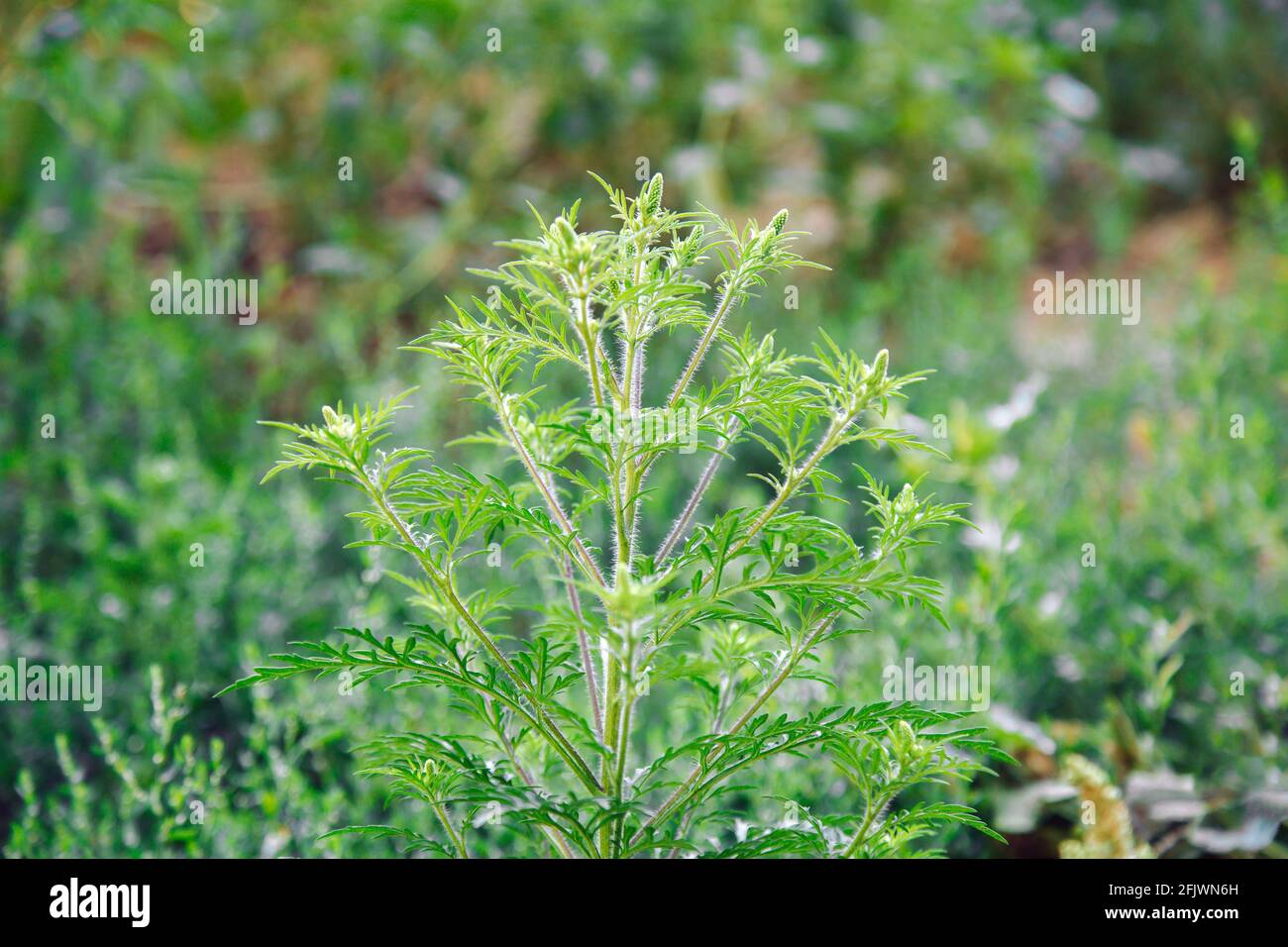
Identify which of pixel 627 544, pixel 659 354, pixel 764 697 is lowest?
pixel 764 697

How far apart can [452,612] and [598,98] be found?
2.93 m

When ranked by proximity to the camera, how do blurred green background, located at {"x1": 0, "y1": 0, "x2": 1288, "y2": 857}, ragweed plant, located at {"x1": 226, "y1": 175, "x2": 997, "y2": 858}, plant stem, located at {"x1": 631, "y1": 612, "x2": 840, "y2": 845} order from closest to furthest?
ragweed plant, located at {"x1": 226, "y1": 175, "x2": 997, "y2": 858} → plant stem, located at {"x1": 631, "y1": 612, "x2": 840, "y2": 845} → blurred green background, located at {"x1": 0, "y1": 0, "x2": 1288, "y2": 857}

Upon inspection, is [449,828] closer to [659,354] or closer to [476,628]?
[476,628]

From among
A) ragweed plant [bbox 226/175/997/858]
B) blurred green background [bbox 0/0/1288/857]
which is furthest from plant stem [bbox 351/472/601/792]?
blurred green background [bbox 0/0/1288/857]

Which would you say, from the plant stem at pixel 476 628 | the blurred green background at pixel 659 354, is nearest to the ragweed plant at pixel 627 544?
the plant stem at pixel 476 628

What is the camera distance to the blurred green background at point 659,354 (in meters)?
2.14

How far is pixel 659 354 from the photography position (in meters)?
3.58

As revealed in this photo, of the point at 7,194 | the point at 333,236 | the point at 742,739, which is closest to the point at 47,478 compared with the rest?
the point at 7,194

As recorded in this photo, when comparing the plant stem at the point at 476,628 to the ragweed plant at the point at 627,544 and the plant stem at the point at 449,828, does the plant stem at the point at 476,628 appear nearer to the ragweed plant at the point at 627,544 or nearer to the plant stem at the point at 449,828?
the ragweed plant at the point at 627,544

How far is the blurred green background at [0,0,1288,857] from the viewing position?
214 cm

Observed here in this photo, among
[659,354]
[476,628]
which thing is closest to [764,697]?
[476,628]

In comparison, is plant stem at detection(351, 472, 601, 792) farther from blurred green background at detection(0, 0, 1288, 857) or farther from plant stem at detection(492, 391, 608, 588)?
blurred green background at detection(0, 0, 1288, 857)
